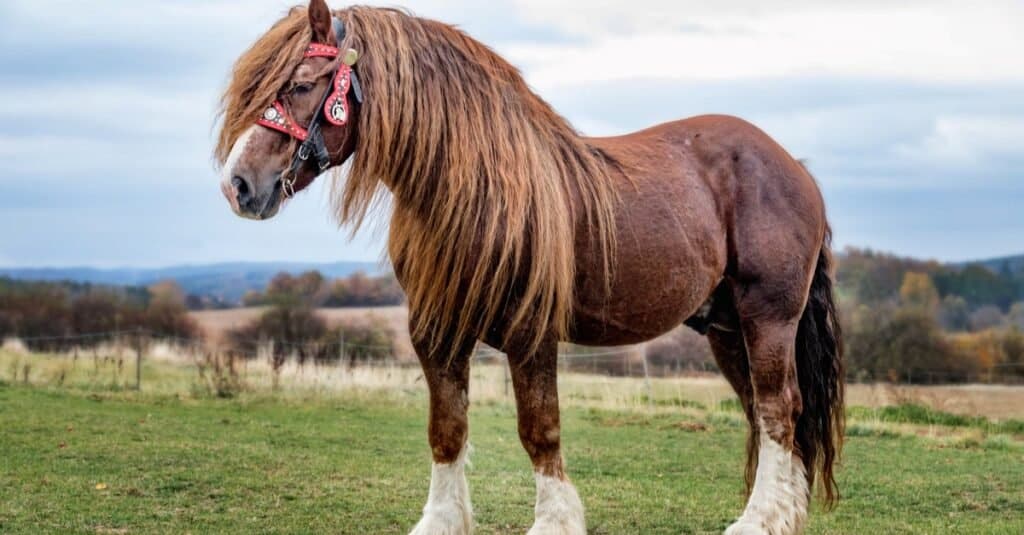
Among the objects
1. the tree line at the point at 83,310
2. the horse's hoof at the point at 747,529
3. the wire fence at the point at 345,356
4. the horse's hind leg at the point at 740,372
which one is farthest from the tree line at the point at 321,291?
the horse's hoof at the point at 747,529

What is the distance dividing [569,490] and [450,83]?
6.68ft

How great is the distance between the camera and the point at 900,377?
2864 centimetres

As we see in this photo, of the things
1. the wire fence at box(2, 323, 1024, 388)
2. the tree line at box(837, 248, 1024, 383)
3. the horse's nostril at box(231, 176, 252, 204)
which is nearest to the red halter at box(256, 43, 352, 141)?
the horse's nostril at box(231, 176, 252, 204)

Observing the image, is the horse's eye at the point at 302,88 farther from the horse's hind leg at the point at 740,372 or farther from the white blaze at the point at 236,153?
the horse's hind leg at the point at 740,372

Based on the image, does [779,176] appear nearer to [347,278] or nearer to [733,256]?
[733,256]

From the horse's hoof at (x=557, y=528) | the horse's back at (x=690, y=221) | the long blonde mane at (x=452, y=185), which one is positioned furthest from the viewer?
the horse's back at (x=690, y=221)

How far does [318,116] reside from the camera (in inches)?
Answer: 183

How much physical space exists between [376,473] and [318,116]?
4.66 m

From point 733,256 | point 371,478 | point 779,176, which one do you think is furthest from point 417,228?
point 371,478

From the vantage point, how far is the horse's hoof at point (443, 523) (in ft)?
17.3

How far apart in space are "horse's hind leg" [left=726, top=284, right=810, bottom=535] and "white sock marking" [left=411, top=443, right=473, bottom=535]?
1.48 meters

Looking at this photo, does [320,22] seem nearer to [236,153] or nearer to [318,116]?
[318,116]

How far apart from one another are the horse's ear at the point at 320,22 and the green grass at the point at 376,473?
10.0 ft

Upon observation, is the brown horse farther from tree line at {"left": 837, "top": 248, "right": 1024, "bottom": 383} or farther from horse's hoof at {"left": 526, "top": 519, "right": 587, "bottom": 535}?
tree line at {"left": 837, "top": 248, "right": 1024, "bottom": 383}
